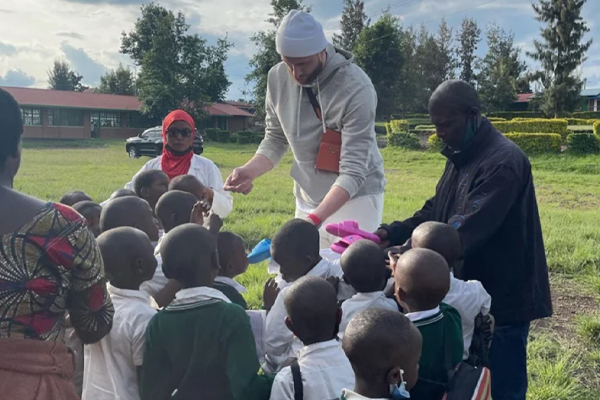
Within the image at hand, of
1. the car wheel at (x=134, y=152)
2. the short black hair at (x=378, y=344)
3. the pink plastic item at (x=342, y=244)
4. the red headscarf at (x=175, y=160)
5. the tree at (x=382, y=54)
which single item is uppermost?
the tree at (x=382, y=54)

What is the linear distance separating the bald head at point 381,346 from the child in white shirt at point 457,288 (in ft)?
2.58

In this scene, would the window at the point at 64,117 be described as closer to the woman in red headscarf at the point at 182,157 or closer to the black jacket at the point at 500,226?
the woman in red headscarf at the point at 182,157

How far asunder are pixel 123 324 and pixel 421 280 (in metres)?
1.26

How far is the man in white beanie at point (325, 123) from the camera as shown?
3.27m

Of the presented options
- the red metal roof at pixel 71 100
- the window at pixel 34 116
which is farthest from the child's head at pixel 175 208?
the window at pixel 34 116

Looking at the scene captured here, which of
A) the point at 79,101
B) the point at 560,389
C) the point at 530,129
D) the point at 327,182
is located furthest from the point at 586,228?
the point at 79,101

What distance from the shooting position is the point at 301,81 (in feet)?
11.4

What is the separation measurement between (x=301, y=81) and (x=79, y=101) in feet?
137

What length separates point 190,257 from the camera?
92.7 inches

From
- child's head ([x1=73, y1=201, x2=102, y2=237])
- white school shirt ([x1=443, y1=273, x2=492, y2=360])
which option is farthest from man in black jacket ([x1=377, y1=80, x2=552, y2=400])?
child's head ([x1=73, y1=201, x2=102, y2=237])

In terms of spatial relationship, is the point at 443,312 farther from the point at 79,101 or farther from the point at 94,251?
the point at 79,101

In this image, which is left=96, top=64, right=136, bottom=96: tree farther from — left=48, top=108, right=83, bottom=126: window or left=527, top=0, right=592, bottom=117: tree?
left=527, top=0, right=592, bottom=117: tree

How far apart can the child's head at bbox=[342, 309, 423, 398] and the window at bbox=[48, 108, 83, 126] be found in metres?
42.1

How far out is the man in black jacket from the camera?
267cm
